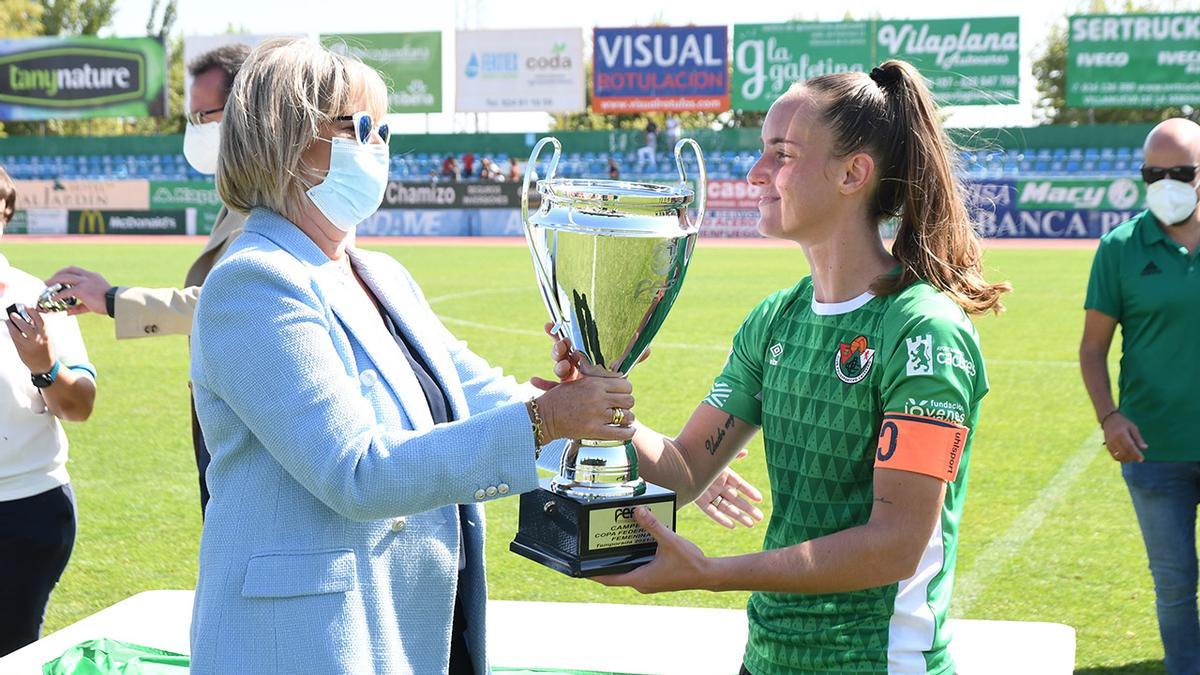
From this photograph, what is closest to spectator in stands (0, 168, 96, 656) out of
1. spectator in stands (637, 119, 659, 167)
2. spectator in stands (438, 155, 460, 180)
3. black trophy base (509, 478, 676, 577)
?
black trophy base (509, 478, 676, 577)

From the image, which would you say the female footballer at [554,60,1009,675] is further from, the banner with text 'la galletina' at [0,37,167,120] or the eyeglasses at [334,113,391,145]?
the banner with text 'la galletina' at [0,37,167,120]

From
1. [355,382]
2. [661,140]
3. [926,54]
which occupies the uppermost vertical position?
[926,54]

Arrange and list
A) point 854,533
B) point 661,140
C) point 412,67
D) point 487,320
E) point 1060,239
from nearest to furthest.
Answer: point 854,533 < point 487,320 < point 1060,239 < point 661,140 < point 412,67

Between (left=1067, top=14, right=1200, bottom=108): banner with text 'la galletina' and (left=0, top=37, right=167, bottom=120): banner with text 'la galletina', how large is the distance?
33.0m

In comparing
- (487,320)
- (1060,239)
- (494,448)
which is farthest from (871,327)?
(1060,239)

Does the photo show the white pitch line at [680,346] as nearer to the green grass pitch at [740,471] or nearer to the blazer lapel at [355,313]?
the green grass pitch at [740,471]

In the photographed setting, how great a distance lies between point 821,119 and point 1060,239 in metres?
32.4

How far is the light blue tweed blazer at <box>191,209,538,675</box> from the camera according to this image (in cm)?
196

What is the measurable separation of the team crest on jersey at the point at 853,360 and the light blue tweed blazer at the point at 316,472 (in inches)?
23.9

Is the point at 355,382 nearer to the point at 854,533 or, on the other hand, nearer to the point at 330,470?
the point at 330,470

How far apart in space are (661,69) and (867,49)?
23.7ft

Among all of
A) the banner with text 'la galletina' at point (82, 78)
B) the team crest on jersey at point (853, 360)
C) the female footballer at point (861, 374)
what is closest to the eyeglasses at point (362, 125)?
the female footballer at point (861, 374)

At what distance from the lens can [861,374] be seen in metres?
2.21

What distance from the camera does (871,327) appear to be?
222 centimetres
